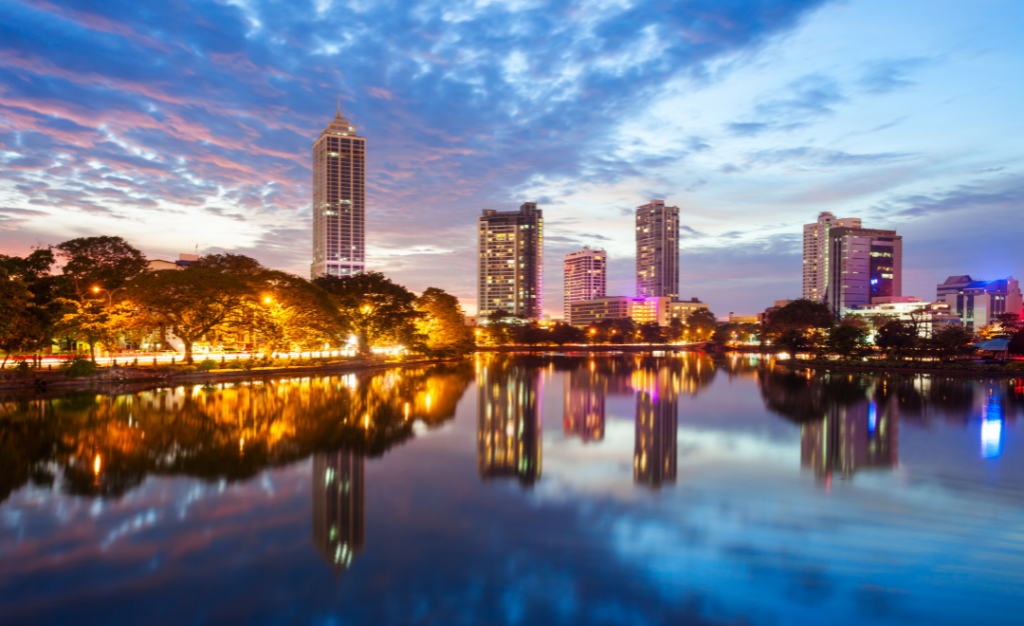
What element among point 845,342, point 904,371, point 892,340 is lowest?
point 904,371

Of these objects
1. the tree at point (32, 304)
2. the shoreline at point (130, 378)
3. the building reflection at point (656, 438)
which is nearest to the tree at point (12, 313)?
the tree at point (32, 304)

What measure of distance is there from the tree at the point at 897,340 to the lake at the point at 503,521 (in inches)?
1670

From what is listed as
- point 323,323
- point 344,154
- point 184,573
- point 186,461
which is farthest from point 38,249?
point 344,154

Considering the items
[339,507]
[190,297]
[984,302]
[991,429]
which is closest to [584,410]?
[991,429]

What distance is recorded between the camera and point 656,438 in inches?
724

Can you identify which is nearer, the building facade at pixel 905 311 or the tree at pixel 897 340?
the tree at pixel 897 340

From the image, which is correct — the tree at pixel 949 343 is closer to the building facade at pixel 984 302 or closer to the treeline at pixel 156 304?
the treeline at pixel 156 304

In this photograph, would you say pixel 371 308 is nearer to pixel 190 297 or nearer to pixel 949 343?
pixel 190 297

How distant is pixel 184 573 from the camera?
7.78 meters

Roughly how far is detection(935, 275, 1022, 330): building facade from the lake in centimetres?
16611

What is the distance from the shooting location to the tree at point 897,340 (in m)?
57.5

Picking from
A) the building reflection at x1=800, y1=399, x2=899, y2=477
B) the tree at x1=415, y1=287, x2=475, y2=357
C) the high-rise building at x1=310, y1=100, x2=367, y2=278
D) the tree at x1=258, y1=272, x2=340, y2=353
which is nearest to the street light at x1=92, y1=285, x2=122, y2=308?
the tree at x1=258, y1=272, x2=340, y2=353

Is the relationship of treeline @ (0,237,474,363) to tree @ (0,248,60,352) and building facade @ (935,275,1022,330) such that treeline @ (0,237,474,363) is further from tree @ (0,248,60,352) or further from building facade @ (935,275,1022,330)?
building facade @ (935,275,1022,330)

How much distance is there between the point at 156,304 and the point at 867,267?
19797 cm
